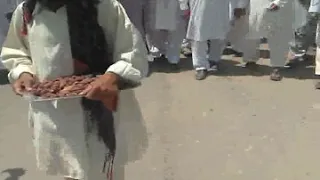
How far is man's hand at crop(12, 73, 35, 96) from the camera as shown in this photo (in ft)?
8.48

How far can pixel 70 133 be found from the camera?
2.66 metres

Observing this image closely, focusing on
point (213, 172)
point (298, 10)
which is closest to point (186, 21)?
point (298, 10)

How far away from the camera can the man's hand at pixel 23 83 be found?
258 cm

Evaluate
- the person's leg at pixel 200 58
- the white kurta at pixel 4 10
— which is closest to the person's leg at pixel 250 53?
the person's leg at pixel 200 58

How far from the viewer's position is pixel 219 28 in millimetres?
7336

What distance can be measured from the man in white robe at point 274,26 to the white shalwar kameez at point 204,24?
1.00ft

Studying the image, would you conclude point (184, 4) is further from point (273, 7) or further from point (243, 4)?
point (273, 7)

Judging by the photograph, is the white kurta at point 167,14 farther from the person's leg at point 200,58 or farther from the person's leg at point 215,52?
the person's leg at point 215,52

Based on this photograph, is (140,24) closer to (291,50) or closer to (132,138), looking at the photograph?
(291,50)

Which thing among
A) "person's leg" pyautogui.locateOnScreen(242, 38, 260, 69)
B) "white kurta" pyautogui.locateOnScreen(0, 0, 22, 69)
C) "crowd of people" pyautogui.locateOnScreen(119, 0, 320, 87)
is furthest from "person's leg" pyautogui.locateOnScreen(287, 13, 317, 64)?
"white kurta" pyautogui.locateOnScreen(0, 0, 22, 69)

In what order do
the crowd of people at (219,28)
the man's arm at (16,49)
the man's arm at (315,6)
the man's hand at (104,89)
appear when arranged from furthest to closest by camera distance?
the crowd of people at (219,28) < the man's arm at (315,6) < the man's arm at (16,49) < the man's hand at (104,89)

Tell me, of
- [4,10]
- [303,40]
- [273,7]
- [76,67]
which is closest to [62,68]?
[76,67]

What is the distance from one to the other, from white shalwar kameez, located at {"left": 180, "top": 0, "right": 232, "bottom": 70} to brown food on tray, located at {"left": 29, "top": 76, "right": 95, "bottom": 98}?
186 inches

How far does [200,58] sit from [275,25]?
3.05 ft
